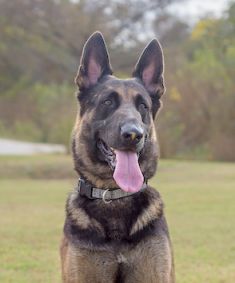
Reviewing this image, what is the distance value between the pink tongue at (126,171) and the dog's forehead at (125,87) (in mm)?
489

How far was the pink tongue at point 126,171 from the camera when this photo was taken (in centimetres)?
467

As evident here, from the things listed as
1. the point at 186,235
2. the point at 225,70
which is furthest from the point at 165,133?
the point at 186,235

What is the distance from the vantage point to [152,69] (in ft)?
17.6

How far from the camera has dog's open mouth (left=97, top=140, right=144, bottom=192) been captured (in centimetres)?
467

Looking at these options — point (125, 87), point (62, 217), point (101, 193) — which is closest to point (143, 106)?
point (125, 87)

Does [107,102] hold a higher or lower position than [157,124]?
lower

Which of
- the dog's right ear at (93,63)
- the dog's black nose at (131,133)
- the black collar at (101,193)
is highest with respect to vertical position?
the dog's right ear at (93,63)

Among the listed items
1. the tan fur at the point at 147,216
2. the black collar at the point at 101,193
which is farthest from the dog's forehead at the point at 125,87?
the tan fur at the point at 147,216

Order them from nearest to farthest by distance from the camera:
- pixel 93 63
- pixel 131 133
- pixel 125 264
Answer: pixel 131 133
pixel 125 264
pixel 93 63

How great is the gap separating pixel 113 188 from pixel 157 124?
2252 centimetres

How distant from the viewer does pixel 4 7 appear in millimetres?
46062

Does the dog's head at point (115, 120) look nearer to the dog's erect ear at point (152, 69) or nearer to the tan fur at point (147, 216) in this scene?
the dog's erect ear at point (152, 69)

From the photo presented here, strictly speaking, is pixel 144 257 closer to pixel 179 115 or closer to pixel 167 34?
pixel 179 115

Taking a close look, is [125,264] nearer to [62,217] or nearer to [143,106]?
[143,106]
